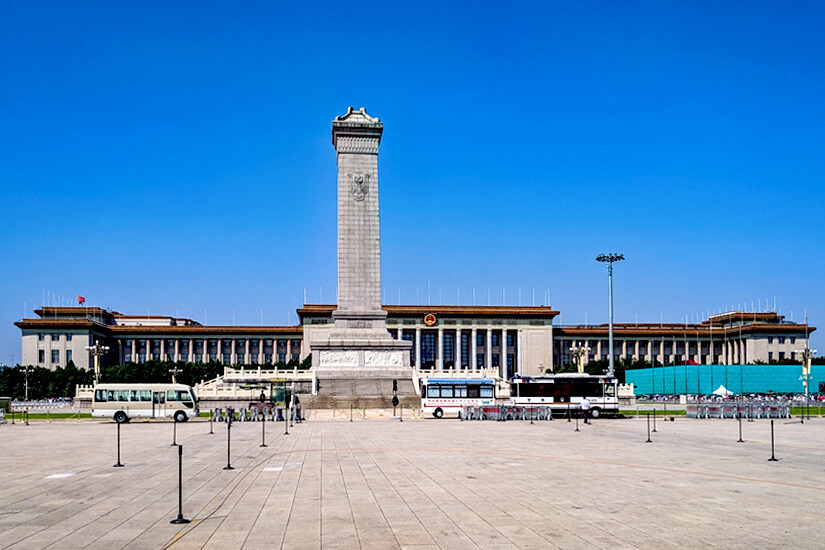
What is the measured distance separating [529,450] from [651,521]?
15783 mm

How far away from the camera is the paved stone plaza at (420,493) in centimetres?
1557

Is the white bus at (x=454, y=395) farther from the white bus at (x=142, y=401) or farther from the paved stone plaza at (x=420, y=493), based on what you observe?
the paved stone plaza at (x=420, y=493)

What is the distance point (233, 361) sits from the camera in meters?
164

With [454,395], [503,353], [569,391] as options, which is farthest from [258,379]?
[503,353]

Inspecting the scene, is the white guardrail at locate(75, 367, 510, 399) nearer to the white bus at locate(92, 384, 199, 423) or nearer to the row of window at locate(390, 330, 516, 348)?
the white bus at locate(92, 384, 199, 423)

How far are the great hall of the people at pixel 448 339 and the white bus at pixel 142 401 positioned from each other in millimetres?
93010

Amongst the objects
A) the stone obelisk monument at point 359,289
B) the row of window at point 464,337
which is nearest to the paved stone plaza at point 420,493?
the stone obelisk monument at point 359,289

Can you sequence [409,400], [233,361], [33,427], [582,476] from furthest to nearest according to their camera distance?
1. [233,361]
2. [409,400]
3. [33,427]
4. [582,476]

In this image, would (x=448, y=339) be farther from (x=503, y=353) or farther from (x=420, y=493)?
(x=420, y=493)

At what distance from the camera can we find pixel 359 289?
8744 cm

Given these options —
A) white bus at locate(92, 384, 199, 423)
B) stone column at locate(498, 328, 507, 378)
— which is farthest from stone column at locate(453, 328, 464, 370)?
white bus at locate(92, 384, 199, 423)

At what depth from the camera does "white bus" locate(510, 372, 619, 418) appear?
193 ft

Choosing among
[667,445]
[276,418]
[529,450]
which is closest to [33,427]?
[276,418]

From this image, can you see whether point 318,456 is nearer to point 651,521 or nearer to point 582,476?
point 582,476
